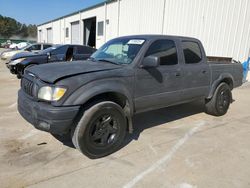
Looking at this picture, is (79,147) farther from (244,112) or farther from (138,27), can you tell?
(138,27)

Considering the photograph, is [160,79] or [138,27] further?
[138,27]

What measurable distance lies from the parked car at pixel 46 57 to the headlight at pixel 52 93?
7267 millimetres

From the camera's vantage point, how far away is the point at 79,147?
137 inches

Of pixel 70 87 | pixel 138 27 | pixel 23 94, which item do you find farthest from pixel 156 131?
pixel 138 27

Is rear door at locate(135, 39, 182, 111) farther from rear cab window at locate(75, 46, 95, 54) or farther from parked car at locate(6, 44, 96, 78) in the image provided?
rear cab window at locate(75, 46, 95, 54)

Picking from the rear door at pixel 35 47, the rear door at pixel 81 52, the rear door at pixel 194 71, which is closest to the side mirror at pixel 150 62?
the rear door at pixel 194 71

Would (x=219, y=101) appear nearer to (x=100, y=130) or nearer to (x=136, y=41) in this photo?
(x=136, y=41)

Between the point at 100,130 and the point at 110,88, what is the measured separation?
66 cm

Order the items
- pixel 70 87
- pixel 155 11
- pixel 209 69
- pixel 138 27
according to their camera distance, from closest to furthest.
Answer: pixel 70 87, pixel 209 69, pixel 155 11, pixel 138 27

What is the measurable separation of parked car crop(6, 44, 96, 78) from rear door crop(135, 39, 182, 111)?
271 inches

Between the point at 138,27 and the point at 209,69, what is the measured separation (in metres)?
13.2

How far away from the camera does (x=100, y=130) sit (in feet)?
12.1

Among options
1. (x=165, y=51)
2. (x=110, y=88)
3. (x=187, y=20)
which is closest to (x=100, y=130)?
(x=110, y=88)

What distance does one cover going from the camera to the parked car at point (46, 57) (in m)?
10.1
